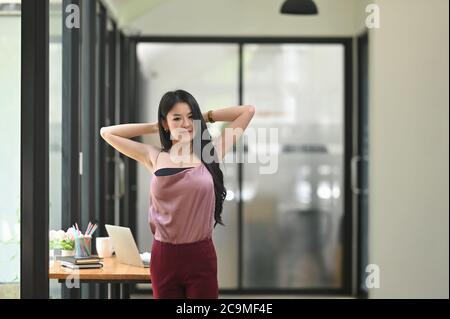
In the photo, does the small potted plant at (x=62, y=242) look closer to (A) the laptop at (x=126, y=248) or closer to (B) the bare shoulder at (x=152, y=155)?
(A) the laptop at (x=126, y=248)

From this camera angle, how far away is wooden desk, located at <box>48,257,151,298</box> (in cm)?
329

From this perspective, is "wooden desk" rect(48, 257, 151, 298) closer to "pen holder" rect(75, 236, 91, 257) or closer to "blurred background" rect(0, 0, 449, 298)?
"pen holder" rect(75, 236, 91, 257)

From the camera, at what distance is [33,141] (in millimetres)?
2996

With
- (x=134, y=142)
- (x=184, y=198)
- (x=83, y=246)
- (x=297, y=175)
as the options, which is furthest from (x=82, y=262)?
(x=297, y=175)

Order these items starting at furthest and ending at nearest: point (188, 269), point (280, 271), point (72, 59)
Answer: point (280, 271)
point (72, 59)
point (188, 269)

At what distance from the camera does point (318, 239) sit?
22.2 feet

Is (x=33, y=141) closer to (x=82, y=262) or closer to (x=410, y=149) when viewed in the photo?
(x=82, y=262)

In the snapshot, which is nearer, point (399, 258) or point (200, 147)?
point (200, 147)

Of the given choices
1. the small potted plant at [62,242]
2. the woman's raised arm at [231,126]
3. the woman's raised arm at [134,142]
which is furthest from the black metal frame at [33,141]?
the woman's raised arm at [231,126]

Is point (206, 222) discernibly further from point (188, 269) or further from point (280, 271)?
point (280, 271)

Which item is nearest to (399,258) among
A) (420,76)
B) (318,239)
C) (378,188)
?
(378,188)

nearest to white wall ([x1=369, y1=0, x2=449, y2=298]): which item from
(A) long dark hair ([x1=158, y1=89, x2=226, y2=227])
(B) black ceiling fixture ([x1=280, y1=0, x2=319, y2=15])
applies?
(B) black ceiling fixture ([x1=280, y1=0, x2=319, y2=15])

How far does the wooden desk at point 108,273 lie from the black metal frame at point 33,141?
255 mm
